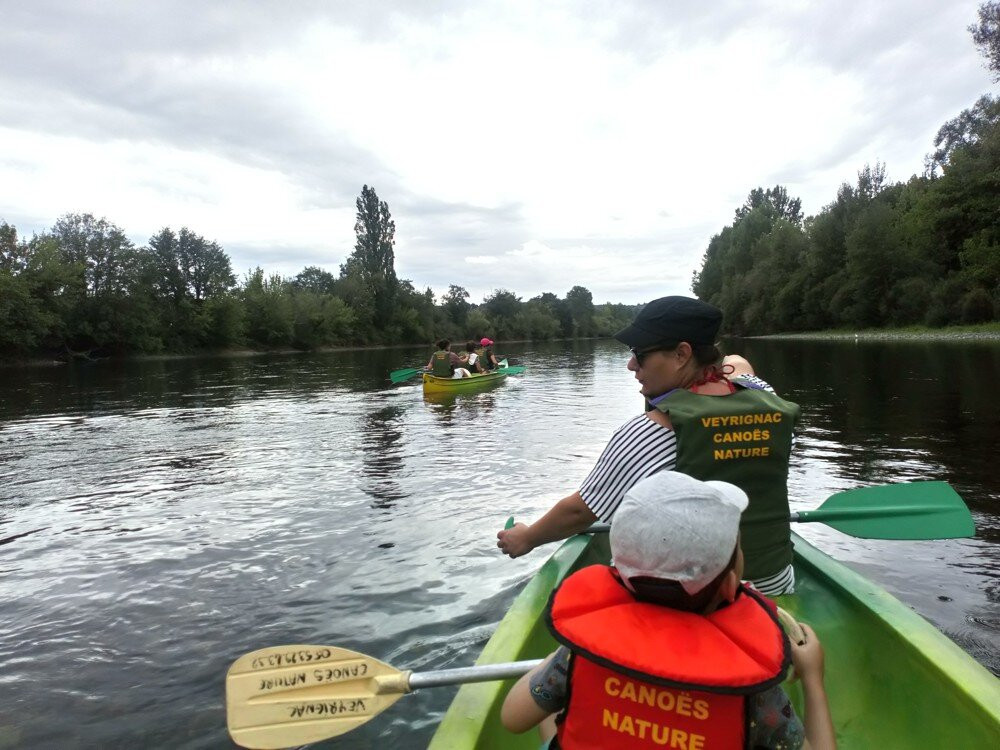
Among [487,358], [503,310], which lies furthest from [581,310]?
[487,358]

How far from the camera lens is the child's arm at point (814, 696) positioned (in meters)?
1.46

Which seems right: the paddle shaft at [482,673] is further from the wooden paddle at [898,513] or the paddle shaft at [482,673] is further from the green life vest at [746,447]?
the wooden paddle at [898,513]

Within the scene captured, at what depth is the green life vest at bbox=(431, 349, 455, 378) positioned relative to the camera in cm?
1638

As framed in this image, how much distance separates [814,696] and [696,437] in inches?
31.5

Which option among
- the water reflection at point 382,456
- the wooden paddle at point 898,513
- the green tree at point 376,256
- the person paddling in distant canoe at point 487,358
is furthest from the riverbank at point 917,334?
the green tree at point 376,256

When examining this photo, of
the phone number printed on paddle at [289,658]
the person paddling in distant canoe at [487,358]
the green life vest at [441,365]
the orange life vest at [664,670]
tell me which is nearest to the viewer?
the orange life vest at [664,670]

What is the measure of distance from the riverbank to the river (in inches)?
951

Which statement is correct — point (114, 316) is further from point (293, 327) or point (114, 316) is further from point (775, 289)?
point (775, 289)

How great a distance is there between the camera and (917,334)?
1502 inches

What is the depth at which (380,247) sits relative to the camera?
70.6 meters

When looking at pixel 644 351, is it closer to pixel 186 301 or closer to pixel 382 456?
pixel 382 456

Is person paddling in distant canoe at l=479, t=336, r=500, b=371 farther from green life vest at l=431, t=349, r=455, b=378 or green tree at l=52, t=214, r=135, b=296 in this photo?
green tree at l=52, t=214, r=135, b=296

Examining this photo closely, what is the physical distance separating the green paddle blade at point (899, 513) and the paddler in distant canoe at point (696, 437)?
1.16 metres

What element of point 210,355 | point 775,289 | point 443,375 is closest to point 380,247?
point 210,355
